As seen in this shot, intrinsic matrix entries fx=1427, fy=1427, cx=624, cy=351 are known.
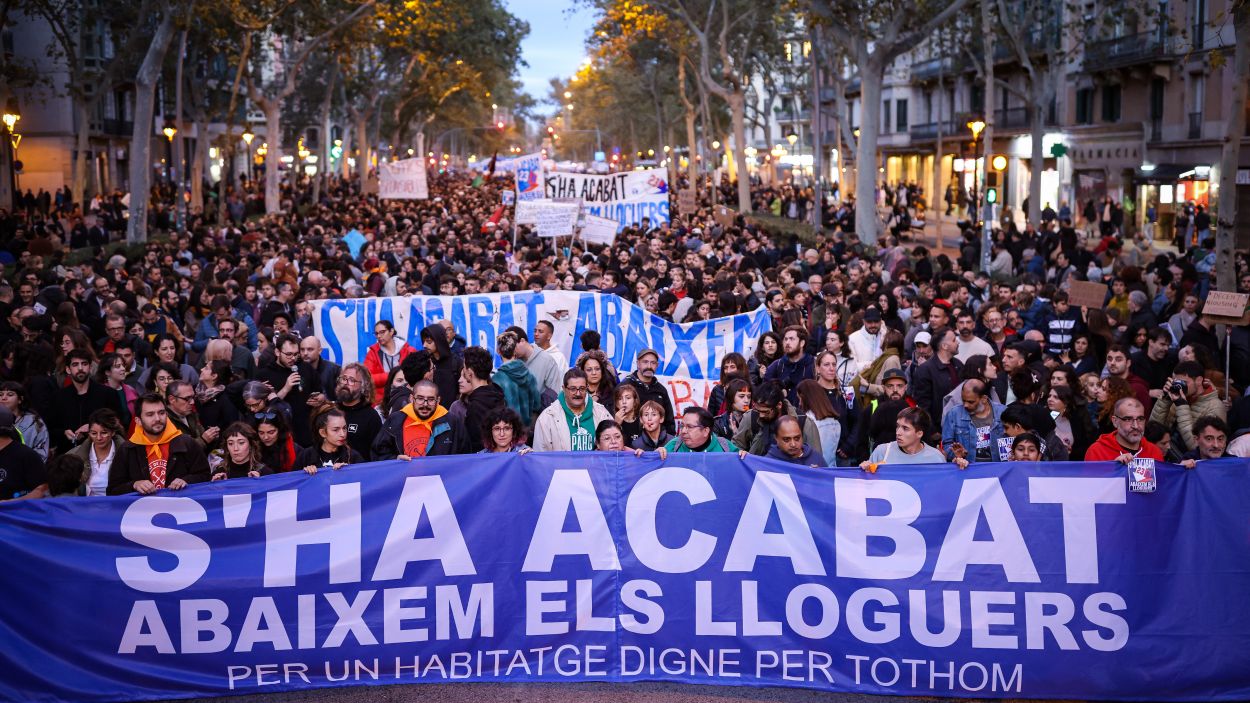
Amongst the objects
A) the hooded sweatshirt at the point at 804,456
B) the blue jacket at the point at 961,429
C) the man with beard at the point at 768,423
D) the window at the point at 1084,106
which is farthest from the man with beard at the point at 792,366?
the window at the point at 1084,106

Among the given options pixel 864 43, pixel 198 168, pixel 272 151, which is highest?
pixel 864 43

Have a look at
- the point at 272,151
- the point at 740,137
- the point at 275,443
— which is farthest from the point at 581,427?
the point at 740,137

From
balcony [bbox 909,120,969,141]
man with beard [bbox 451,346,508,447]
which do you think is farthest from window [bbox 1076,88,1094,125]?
man with beard [bbox 451,346,508,447]

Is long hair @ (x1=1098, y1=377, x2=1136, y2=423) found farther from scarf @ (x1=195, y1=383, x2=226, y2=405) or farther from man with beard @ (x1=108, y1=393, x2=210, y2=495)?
scarf @ (x1=195, y1=383, x2=226, y2=405)

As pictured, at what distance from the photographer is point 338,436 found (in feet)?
27.9

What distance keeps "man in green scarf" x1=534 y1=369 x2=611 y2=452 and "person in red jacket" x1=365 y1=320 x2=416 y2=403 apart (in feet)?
10.6

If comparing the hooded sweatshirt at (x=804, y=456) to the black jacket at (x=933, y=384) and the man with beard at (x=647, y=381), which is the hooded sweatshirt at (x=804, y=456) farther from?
the black jacket at (x=933, y=384)

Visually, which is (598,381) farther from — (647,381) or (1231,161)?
(1231,161)

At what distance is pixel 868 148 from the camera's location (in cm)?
3045

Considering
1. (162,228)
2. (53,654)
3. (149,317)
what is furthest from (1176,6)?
(53,654)

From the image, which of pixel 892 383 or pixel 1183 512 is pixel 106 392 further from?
pixel 1183 512

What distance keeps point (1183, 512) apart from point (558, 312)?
28.4ft

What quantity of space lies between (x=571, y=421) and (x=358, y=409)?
1.53 metres

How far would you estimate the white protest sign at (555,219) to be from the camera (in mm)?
24453
